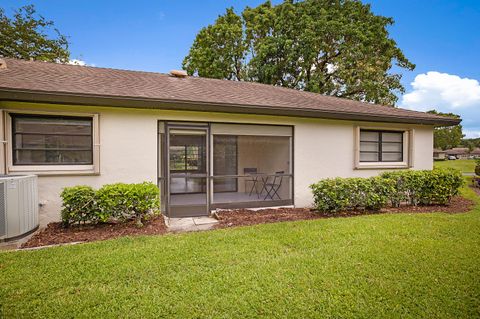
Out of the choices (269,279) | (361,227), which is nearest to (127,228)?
(269,279)

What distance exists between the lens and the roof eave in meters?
5.00

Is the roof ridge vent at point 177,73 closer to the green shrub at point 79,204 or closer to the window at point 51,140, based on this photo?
the window at point 51,140

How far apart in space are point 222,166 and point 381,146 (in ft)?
18.9

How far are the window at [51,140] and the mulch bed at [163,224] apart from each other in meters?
1.50

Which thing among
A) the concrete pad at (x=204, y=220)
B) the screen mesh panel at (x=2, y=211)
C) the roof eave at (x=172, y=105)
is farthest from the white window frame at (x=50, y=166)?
the concrete pad at (x=204, y=220)

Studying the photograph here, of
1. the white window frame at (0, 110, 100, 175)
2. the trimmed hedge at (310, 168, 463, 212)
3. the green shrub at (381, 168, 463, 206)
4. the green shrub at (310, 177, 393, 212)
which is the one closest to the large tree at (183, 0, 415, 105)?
the green shrub at (381, 168, 463, 206)

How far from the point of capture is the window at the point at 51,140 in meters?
5.43

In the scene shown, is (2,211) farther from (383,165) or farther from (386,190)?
(383,165)

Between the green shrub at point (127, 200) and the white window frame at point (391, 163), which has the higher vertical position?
the white window frame at point (391, 163)

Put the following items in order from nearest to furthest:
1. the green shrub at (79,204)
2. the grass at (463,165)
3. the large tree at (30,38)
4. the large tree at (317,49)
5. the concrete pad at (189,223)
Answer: the green shrub at (79,204), the concrete pad at (189,223), the large tree at (30,38), the large tree at (317,49), the grass at (463,165)

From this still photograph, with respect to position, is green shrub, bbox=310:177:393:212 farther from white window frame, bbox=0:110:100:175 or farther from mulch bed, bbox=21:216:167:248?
white window frame, bbox=0:110:100:175

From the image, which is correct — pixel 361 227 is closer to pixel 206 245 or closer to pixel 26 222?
pixel 206 245

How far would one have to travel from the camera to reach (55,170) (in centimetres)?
556

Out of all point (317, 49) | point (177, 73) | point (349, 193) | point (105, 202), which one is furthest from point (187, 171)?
point (317, 49)
